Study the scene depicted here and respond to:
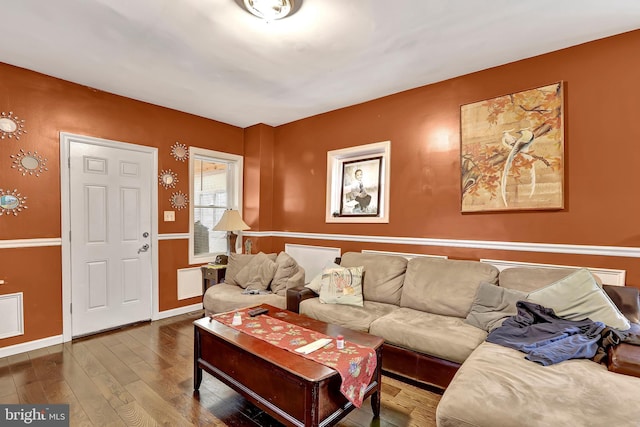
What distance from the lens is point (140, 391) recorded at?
228 cm

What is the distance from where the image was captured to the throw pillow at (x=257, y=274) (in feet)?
11.7

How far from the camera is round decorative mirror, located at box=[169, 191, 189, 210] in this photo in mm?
4008

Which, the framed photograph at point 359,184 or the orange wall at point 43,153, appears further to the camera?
the framed photograph at point 359,184

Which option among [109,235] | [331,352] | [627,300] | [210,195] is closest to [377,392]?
[331,352]

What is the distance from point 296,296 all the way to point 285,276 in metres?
0.45

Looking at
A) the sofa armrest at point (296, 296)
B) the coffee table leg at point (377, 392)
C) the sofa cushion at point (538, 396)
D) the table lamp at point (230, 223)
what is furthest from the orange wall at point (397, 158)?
the coffee table leg at point (377, 392)

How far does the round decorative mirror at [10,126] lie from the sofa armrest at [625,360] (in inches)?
189

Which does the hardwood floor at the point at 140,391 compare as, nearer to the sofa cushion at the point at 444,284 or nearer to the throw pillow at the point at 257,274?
the sofa cushion at the point at 444,284

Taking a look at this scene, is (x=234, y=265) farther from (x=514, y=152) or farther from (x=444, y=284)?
(x=514, y=152)

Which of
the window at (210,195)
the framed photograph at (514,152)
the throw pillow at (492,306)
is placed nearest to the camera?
the throw pillow at (492,306)

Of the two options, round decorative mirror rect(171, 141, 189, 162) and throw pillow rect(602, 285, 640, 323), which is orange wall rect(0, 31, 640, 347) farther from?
throw pillow rect(602, 285, 640, 323)

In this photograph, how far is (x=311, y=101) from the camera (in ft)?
12.6

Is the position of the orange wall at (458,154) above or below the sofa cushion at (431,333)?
above

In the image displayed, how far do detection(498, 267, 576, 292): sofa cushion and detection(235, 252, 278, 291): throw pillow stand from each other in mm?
2294
